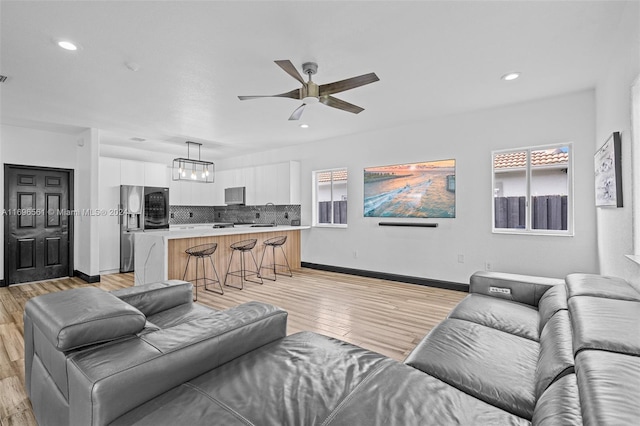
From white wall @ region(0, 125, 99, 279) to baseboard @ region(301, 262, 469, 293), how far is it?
13.4 ft

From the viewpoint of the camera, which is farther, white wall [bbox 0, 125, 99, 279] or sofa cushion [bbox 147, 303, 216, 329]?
white wall [bbox 0, 125, 99, 279]

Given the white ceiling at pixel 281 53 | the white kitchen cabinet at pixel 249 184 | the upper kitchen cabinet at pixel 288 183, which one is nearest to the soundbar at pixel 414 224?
the white ceiling at pixel 281 53

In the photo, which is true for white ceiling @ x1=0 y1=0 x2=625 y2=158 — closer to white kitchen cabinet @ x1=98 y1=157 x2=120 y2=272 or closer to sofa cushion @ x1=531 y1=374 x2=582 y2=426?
white kitchen cabinet @ x1=98 y1=157 x2=120 y2=272

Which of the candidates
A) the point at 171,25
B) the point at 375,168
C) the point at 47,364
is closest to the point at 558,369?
the point at 47,364

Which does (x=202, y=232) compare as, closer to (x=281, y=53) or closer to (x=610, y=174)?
(x=281, y=53)

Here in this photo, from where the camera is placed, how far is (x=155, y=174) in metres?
6.94

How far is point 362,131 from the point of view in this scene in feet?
18.2

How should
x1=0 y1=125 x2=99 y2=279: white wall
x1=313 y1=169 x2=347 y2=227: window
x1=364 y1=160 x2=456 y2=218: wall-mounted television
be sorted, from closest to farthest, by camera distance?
x1=364 y1=160 x2=456 y2=218: wall-mounted television → x1=0 y1=125 x2=99 y2=279: white wall → x1=313 y1=169 x2=347 y2=227: window

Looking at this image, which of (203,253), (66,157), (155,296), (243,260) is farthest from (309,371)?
(66,157)

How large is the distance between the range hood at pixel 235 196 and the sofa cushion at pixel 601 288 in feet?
21.3

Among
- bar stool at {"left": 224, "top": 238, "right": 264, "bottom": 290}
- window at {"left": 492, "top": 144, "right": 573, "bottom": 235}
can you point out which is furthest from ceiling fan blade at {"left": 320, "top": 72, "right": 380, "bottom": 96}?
bar stool at {"left": 224, "top": 238, "right": 264, "bottom": 290}

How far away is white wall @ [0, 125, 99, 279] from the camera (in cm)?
500

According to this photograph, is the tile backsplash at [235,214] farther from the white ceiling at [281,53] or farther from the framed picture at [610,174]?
the framed picture at [610,174]

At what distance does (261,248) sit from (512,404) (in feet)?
16.4
